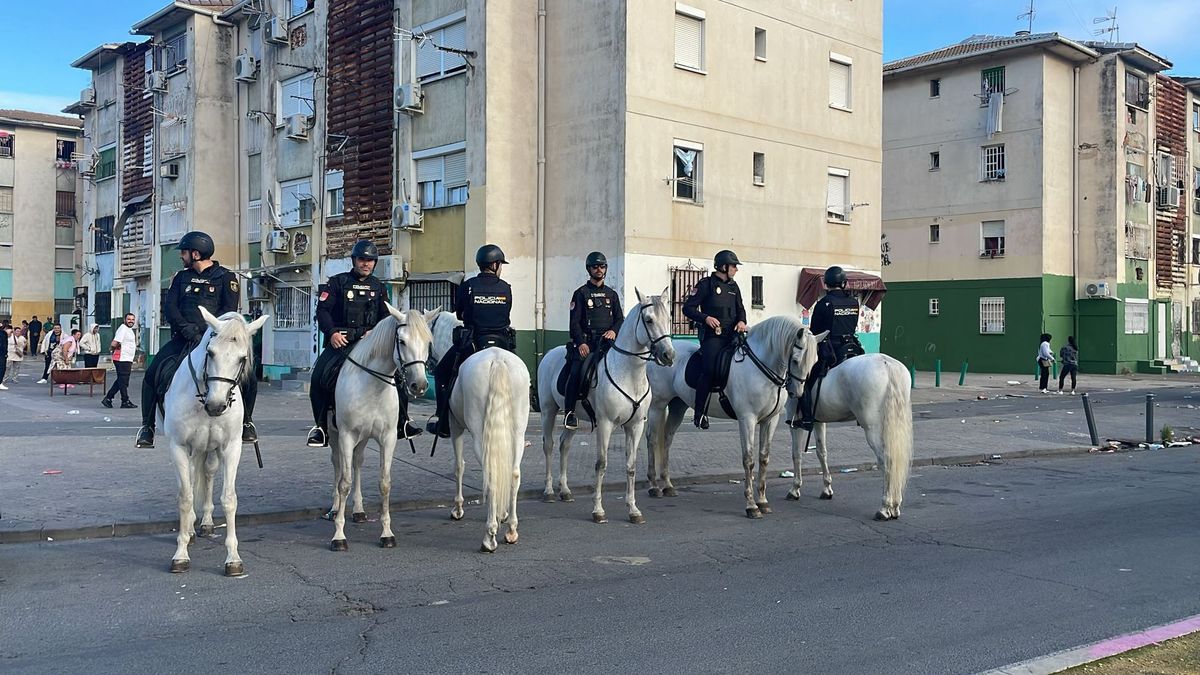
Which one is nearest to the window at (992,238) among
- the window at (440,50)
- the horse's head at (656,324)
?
the window at (440,50)

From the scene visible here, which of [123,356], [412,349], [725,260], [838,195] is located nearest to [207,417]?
[412,349]

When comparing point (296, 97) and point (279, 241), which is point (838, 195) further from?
point (279, 241)

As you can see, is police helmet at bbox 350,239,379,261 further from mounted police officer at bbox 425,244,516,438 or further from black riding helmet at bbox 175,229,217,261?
black riding helmet at bbox 175,229,217,261

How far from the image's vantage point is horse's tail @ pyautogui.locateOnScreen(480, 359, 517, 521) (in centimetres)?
805

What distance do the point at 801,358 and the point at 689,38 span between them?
1486 centimetres

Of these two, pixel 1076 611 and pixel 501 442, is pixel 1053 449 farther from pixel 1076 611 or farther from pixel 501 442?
pixel 501 442

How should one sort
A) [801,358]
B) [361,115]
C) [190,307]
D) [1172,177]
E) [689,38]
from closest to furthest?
[190,307] → [801,358] → [689,38] → [361,115] → [1172,177]

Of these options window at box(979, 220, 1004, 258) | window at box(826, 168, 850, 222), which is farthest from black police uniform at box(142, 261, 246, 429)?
window at box(979, 220, 1004, 258)

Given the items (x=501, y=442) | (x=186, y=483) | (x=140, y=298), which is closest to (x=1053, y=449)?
(x=501, y=442)

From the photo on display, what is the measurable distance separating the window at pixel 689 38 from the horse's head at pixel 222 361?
17.2 m

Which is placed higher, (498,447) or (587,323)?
(587,323)

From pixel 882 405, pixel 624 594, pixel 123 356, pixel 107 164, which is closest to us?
pixel 624 594

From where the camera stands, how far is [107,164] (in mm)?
39938

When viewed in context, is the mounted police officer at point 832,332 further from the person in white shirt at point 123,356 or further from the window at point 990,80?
the window at point 990,80
